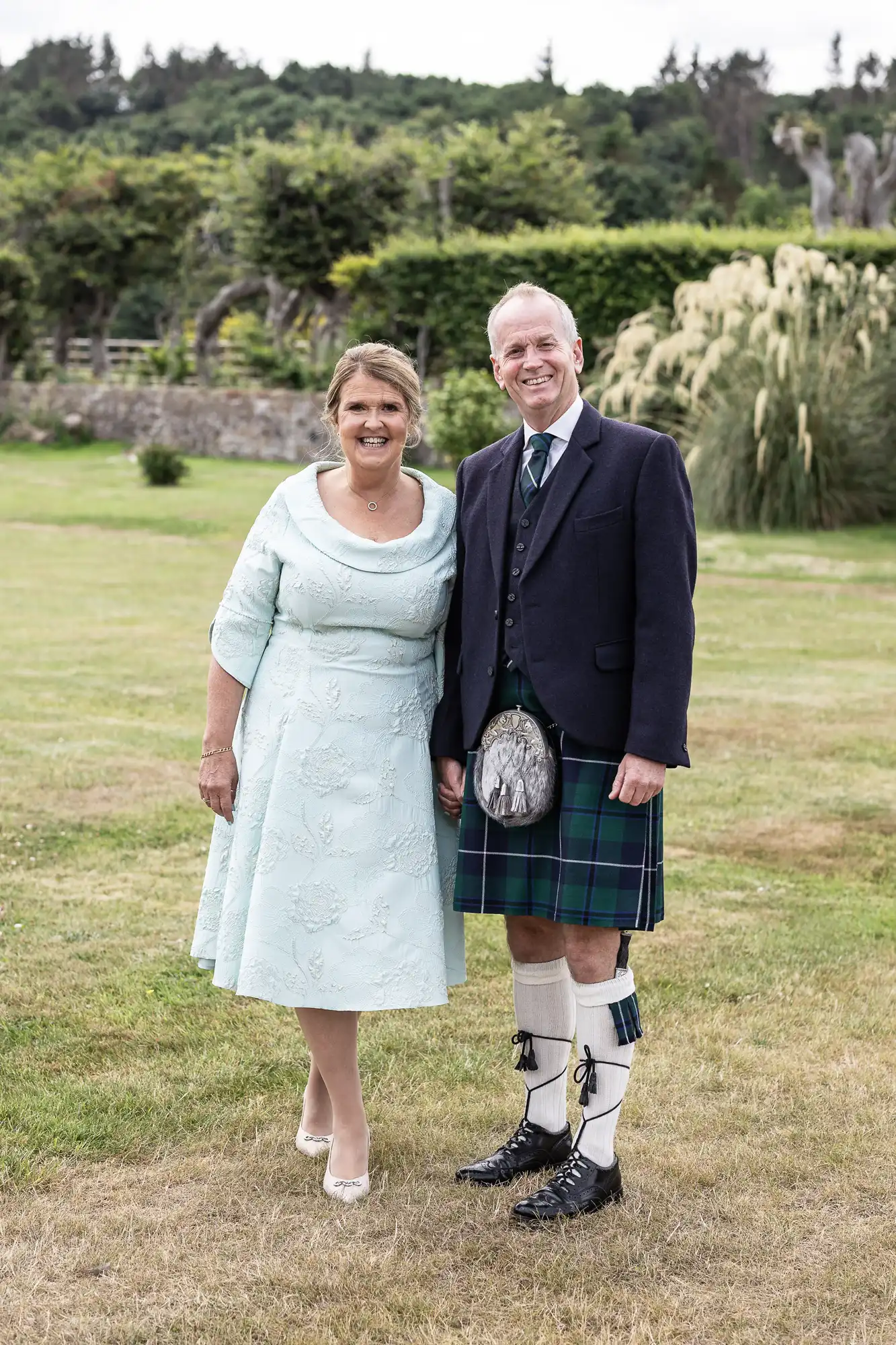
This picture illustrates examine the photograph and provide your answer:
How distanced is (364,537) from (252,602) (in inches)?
10.8

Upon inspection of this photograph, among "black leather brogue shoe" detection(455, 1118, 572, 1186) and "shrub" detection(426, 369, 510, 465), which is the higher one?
"shrub" detection(426, 369, 510, 465)

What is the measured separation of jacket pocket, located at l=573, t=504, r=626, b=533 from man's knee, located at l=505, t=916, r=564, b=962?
0.86 metres

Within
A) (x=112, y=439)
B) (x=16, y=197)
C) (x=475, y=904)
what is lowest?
(x=112, y=439)

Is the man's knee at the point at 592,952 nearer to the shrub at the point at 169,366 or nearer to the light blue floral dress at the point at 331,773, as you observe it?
the light blue floral dress at the point at 331,773

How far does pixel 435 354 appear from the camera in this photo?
25.2 m

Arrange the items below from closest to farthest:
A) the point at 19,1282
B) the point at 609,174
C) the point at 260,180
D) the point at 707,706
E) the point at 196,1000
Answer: the point at 19,1282, the point at 196,1000, the point at 707,706, the point at 260,180, the point at 609,174

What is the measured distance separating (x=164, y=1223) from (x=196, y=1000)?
1.31 meters

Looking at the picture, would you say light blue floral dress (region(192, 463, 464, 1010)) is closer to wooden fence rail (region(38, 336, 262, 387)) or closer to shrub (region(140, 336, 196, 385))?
wooden fence rail (region(38, 336, 262, 387))

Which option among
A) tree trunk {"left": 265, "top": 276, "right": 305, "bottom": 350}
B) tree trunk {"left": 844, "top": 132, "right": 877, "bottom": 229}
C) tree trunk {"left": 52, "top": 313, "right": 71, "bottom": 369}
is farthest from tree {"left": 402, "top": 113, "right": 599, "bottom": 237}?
tree trunk {"left": 844, "top": 132, "right": 877, "bottom": 229}

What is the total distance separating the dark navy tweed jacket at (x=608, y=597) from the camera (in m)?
2.91

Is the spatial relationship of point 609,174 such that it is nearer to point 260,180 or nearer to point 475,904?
point 260,180

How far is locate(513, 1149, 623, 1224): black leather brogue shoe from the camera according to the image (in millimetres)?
3014

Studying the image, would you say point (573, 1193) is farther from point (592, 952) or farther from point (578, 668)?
point (578, 668)

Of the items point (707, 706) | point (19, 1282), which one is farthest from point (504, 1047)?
point (707, 706)
